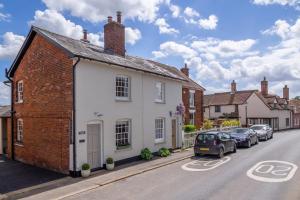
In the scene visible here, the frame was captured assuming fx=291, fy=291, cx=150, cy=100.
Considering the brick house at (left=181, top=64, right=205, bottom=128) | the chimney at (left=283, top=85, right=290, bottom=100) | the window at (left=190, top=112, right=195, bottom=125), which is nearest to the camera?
the brick house at (left=181, top=64, right=205, bottom=128)

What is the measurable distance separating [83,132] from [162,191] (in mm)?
5064

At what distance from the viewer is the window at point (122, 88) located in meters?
16.7

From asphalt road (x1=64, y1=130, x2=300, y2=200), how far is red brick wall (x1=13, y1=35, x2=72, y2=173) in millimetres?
4039

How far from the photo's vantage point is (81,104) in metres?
14.1

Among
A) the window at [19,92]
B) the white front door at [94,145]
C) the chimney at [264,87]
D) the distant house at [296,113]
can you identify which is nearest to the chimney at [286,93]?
the distant house at [296,113]

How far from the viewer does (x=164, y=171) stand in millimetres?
14867

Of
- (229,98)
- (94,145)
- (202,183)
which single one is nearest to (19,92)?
(94,145)

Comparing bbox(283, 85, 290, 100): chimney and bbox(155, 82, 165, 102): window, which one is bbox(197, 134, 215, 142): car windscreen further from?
bbox(283, 85, 290, 100): chimney

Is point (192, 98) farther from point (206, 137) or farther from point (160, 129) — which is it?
point (206, 137)

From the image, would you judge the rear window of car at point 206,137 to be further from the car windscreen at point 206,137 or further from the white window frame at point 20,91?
the white window frame at point 20,91

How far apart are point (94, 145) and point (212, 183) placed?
6.21 meters

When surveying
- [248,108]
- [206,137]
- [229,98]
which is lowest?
[206,137]

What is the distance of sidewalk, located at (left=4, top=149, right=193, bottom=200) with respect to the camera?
11062 mm

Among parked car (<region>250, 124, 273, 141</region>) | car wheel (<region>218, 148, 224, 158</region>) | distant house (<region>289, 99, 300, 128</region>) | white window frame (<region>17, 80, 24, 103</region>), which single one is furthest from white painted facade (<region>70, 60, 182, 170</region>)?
distant house (<region>289, 99, 300, 128</region>)
